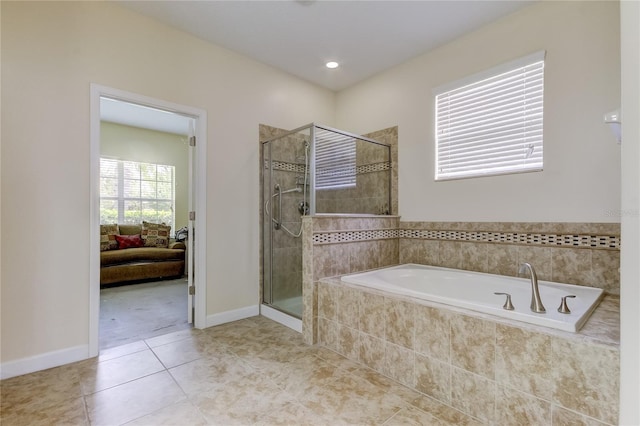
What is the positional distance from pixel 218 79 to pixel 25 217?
1844 mm

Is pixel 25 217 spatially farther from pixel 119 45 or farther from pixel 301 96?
pixel 301 96

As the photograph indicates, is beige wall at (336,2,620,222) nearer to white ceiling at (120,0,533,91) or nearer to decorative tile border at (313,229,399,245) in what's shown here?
white ceiling at (120,0,533,91)

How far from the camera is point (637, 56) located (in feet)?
3.29

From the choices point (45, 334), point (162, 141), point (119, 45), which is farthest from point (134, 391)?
point (162, 141)

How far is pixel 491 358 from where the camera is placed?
1452 millimetres

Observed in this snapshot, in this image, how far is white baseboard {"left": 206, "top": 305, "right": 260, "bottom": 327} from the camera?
8.91ft

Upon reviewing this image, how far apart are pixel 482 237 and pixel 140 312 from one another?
3496 mm

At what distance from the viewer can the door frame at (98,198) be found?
2135 mm

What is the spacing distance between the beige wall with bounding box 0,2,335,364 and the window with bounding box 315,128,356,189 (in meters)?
1.01

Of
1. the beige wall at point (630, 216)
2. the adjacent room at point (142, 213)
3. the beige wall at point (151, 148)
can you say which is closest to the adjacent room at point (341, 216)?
the beige wall at point (630, 216)

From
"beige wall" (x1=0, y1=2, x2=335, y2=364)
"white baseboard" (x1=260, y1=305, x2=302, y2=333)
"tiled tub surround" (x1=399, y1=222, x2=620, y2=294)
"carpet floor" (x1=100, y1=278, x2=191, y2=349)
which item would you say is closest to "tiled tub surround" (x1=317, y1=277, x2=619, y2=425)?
"tiled tub surround" (x1=399, y1=222, x2=620, y2=294)

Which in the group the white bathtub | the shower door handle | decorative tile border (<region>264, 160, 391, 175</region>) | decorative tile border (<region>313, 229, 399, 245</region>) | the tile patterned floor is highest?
decorative tile border (<region>264, 160, 391, 175</region>)

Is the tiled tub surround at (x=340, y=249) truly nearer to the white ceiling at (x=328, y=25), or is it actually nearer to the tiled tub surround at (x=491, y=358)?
the tiled tub surround at (x=491, y=358)

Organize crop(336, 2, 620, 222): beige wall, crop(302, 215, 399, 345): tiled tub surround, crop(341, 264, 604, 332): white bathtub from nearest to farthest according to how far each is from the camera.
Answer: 1. crop(341, 264, 604, 332): white bathtub
2. crop(336, 2, 620, 222): beige wall
3. crop(302, 215, 399, 345): tiled tub surround
